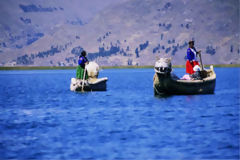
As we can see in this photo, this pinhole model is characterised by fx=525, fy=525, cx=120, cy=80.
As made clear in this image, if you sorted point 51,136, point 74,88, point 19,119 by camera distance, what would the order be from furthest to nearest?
1. point 74,88
2. point 19,119
3. point 51,136

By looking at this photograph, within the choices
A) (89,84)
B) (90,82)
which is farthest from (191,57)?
(90,82)

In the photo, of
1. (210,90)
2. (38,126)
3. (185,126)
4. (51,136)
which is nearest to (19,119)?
(38,126)

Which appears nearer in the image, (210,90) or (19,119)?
(19,119)

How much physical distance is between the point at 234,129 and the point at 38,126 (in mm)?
11119

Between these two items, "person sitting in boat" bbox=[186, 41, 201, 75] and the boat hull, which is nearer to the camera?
the boat hull

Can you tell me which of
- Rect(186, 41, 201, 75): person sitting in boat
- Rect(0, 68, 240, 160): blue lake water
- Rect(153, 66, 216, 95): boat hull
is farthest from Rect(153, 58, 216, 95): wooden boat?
Rect(0, 68, 240, 160): blue lake water

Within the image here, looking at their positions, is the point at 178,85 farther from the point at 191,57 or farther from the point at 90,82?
the point at 90,82

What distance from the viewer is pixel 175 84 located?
47000mm

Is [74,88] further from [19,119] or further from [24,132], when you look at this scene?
[24,132]

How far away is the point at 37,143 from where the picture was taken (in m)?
24.5

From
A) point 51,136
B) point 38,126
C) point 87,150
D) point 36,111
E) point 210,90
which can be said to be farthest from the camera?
point 210,90

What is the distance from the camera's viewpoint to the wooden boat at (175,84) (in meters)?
45.8

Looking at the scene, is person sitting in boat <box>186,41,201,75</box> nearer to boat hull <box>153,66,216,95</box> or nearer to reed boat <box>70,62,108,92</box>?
boat hull <box>153,66,216,95</box>

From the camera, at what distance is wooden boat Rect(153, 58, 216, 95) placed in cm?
4581
